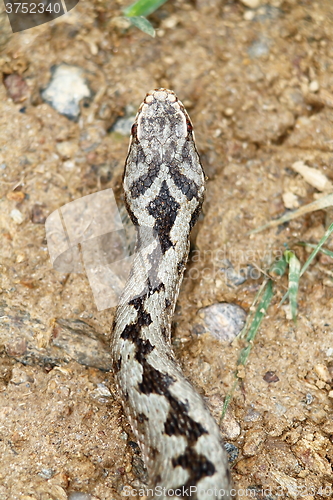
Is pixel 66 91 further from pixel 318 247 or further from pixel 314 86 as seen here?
pixel 318 247

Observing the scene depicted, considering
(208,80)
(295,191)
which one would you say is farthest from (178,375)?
(208,80)

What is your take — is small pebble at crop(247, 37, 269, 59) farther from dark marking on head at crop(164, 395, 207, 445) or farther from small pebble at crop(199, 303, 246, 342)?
dark marking on head at crop(164, 395, 207, 445)

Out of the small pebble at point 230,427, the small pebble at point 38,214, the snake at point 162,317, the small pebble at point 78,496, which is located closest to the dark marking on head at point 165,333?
the snake at point 162,317

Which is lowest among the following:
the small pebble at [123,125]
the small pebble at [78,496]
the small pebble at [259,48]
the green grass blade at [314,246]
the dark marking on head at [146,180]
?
the small pebble at [78,496]

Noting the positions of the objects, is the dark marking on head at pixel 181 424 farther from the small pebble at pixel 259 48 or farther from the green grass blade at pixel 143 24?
the small pebble at pixel 259 48

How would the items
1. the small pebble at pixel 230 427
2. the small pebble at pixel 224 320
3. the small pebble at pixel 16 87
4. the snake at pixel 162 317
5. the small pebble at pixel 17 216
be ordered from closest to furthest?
1. the snake at pixel 162 317
2. the small pebble at pixel 230 427
3. the small pebble at pixel 224 320
4. the small pebble at pixel 17 216
5. the small pebble at pixel 16 87

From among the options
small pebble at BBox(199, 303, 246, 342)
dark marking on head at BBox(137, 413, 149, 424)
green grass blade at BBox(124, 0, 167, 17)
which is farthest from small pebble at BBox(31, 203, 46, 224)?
green grass blade at BBox(124, 0, 167, 17)
